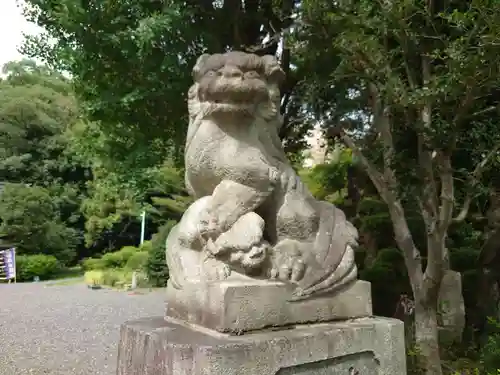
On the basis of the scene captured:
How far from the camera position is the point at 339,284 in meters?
2.45

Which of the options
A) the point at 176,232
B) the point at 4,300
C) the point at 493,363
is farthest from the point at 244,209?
the point at 4,300

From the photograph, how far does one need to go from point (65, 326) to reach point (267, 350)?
763 centimetres

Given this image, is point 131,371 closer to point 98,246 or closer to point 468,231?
point 468,231

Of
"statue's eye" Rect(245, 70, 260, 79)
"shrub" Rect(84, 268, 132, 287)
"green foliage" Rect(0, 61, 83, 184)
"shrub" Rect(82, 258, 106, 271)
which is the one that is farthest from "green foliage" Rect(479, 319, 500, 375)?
"green foliage" Rect(0, 61, 83, 184)

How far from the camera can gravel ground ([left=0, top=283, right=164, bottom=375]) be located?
20.9 ft

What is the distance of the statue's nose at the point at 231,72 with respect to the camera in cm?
243

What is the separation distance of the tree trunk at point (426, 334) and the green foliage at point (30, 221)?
15498 mm

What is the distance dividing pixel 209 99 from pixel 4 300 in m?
11.4

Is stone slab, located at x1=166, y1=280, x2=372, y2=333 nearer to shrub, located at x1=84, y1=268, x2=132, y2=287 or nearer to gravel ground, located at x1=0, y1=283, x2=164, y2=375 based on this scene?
gravel ground, located at x1=0, y1=283, x2=164, y2=375

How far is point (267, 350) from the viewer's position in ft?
6.72

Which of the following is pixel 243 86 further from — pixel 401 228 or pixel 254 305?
pixel 401 228

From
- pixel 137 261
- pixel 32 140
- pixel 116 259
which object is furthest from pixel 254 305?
pixel 32 140

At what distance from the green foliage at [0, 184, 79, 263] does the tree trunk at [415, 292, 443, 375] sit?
1550cm

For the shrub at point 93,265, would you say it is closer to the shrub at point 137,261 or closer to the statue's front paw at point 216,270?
the shrub at point 137,261
